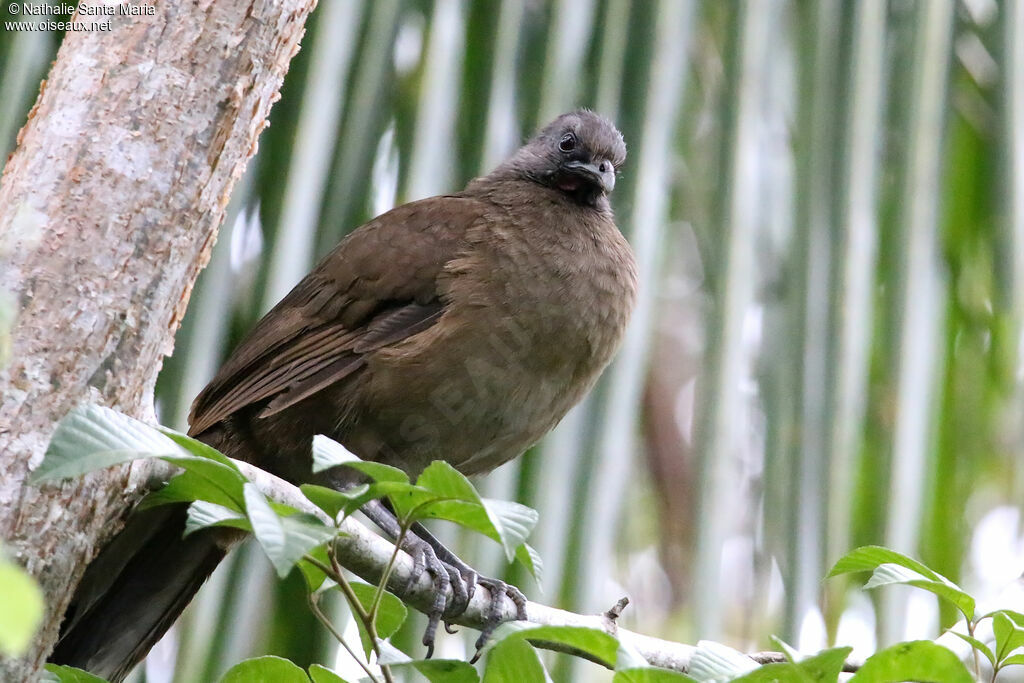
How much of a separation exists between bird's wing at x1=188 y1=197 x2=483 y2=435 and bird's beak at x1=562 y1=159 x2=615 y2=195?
0.37 m

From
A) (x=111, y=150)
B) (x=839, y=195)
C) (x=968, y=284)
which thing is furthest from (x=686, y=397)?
(x=111, y=150)

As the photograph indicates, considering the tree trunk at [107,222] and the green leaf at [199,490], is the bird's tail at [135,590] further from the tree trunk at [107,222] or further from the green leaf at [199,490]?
the green leaf at [199,490]

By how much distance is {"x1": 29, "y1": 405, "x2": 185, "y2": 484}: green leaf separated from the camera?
118 cm

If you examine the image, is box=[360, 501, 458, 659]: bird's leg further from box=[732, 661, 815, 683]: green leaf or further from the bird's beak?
the bird's beak

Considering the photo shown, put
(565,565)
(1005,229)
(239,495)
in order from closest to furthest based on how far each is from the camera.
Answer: (239,495) < (565,565) < (1005,229)

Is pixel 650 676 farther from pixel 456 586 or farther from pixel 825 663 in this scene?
pixel 456 586

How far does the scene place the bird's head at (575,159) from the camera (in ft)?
10.6

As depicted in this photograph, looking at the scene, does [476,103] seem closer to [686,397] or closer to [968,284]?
[968,284]

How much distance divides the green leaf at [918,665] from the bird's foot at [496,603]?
41.6 inches

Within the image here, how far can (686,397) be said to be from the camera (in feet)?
23.4

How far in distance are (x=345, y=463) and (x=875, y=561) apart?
662mm

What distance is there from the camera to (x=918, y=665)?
126 centimetres

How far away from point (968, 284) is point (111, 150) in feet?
7.87

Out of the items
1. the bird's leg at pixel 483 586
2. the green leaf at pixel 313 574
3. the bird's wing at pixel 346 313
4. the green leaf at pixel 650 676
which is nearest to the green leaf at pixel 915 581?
the green leaf at pixel 650 676
